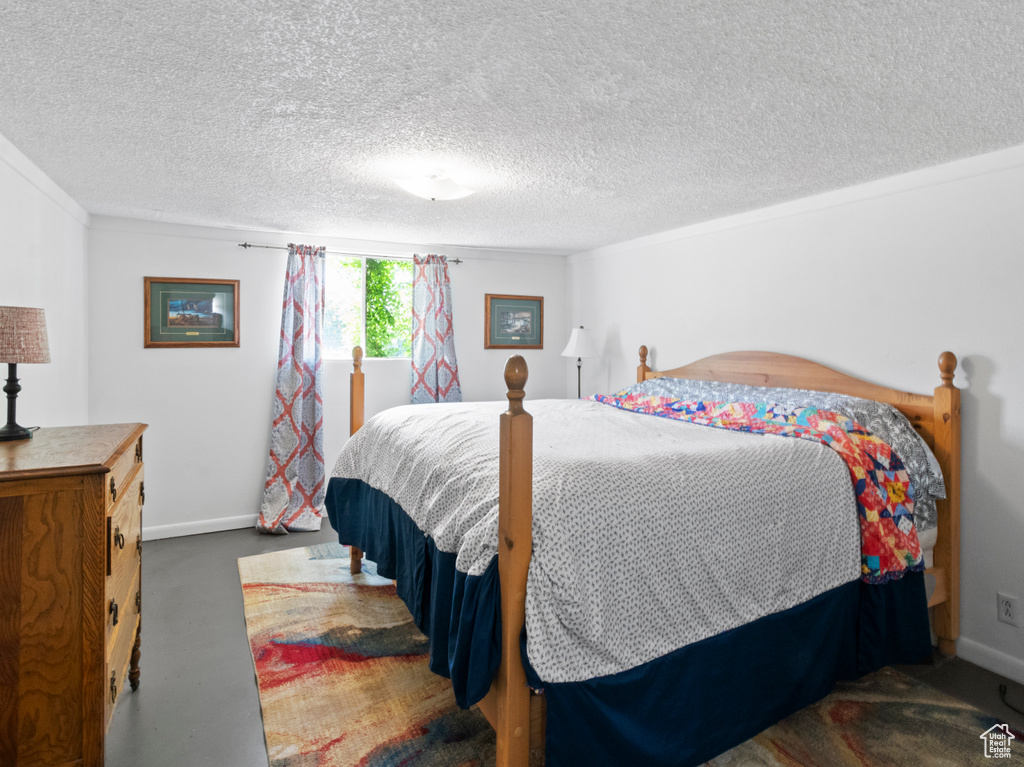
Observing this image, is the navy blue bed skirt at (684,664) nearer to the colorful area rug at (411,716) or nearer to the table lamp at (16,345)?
the colorful area rug at (411,716)

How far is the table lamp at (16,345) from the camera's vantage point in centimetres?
181

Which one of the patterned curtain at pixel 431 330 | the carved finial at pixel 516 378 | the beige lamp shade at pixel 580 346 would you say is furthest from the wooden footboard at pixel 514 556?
the beige lamp shade at pixel 580 346

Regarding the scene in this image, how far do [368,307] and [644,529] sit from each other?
11.8 ft

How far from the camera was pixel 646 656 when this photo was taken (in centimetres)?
172

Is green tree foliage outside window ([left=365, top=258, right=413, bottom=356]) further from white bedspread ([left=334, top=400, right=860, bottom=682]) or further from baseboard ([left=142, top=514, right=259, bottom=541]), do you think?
white bedspread ([left=334, top=400, right=860, bottom=682])

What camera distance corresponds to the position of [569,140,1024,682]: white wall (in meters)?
2.44

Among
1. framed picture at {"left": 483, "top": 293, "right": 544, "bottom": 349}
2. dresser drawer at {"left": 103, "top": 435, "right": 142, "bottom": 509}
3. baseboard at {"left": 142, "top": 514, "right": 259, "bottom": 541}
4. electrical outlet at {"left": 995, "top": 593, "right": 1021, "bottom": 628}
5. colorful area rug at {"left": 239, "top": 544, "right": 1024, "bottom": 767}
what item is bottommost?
colorful area rug at {"left": 239, "top": 544, "right": 1024, "bottom": 767}

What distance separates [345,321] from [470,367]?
1107 mm

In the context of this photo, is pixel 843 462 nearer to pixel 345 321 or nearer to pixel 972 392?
pixel 972 392

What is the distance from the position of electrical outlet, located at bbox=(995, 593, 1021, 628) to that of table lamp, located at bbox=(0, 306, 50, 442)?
3.75 meters

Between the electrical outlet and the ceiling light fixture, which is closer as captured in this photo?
the electrical outlet

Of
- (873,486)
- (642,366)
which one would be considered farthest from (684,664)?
(642,366)

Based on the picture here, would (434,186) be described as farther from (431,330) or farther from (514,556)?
(431,330)

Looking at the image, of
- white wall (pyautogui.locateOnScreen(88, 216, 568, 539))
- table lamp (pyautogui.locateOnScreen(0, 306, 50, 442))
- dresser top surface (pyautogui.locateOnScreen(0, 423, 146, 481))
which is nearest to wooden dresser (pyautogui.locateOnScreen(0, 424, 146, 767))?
dresser top surface (pyautogui.locateOnScreen(0, 423, 146, 481))
